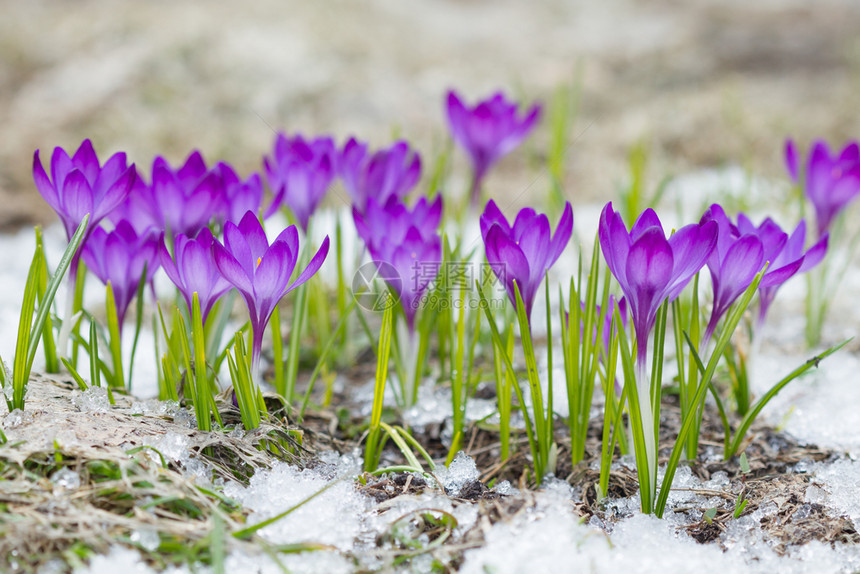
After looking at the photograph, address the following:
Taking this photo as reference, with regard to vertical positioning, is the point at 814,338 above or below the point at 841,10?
below

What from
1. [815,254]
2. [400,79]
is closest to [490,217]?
[815,254]

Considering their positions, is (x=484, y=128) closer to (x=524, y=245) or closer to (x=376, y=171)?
(x=376, y=171)

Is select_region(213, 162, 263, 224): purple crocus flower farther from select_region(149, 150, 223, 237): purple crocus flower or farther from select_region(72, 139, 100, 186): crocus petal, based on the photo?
select_region(72, 139, 100, 186): crocus petal

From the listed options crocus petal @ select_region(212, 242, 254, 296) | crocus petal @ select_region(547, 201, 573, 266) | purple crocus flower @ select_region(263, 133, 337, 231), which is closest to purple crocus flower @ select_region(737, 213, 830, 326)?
crocus petal @ select_region(547, 201, 573, 266)

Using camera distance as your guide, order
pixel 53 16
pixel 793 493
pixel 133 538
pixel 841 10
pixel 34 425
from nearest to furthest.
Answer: pixel 133 538 → pixel 34 425 → pixel 793 493 → pixel 53 16 → pixel 841 10

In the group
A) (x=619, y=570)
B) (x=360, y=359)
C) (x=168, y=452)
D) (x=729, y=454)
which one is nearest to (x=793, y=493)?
(x=729, y=454)

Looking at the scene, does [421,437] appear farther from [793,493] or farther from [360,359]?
[793,493]

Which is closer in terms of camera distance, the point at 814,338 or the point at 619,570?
the point at 619,570

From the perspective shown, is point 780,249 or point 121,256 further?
point 121,256
